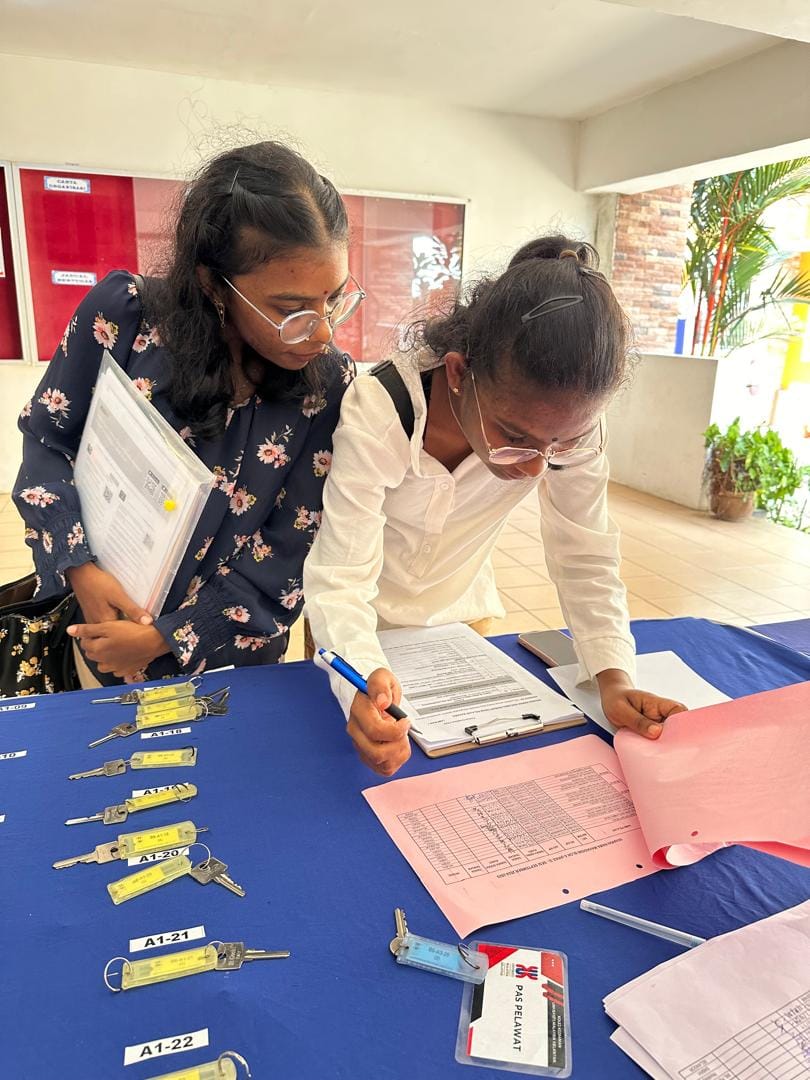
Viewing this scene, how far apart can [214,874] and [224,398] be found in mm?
713

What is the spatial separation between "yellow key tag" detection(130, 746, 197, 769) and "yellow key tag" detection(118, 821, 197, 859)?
0.12 m

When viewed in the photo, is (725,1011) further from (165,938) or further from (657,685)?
(657,685)

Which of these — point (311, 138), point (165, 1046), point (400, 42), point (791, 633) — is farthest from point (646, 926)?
point (311, 138)

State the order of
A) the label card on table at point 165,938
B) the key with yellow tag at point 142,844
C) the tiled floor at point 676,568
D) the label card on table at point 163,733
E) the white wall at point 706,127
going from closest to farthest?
1. the label card on table at point 165,938
2. the key with yellow tag at point 142,844
3. the label card on table at point 163,733
4. the tiled floor at point 676,568
5. the white wall at point 706,127

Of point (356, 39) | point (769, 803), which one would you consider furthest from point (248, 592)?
point (356, 39)

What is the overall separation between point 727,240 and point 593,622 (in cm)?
529

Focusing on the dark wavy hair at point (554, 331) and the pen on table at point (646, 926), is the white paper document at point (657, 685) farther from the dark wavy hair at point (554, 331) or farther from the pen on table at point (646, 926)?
the dark wavy hair at point (554, 331)

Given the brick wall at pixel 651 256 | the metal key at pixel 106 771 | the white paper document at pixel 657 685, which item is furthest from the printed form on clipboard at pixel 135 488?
the brick wall at pixel 651 256

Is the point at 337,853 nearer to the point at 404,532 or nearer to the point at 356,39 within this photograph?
the point at 404,532

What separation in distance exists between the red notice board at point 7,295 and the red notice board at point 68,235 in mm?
112

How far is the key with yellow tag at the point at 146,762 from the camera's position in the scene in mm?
915

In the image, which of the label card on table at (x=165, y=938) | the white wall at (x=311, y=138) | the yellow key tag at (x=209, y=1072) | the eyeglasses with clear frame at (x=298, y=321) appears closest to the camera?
the yellow key tag at (x=209, y=1072)

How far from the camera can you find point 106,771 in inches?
36.1

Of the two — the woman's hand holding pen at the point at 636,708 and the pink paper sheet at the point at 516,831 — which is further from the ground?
the woman's hand holding pen at the point at 636,708
